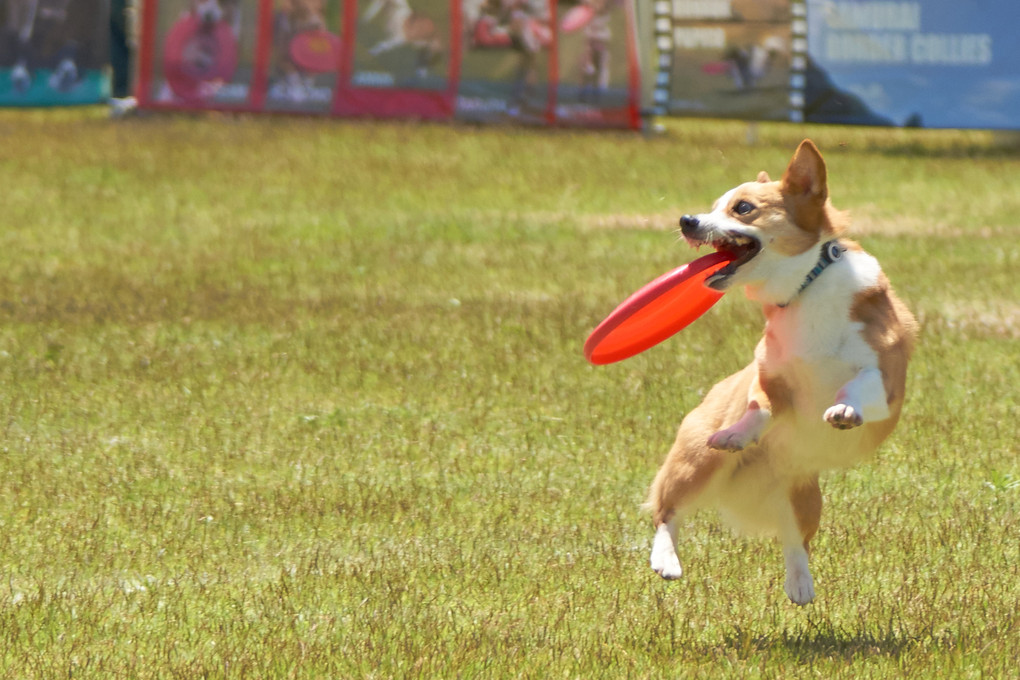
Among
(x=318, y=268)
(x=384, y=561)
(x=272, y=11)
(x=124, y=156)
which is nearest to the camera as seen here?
(x=384, y=561)

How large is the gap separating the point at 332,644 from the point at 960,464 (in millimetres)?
4217

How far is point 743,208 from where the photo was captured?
17.7 ft

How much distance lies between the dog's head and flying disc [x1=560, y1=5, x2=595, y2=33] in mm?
21177

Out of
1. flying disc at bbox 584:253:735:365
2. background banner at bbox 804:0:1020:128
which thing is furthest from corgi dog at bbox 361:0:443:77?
flying disc at bbox 584:253:735:365

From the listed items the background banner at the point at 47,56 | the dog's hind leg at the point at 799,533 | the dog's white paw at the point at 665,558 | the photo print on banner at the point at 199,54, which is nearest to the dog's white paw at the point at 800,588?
the dog's hind leg at the point at 799,533

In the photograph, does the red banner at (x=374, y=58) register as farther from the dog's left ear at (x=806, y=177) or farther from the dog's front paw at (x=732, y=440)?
the dog's front paw at (x=732, y=440)

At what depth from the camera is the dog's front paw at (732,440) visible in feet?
17.2

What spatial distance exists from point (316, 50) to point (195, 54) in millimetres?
2153

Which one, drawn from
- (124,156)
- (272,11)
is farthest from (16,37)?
(124,156)

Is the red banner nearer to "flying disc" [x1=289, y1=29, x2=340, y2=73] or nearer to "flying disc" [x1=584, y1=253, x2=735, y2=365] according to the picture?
"flying disc" [x1=289, y1=29, x2=340, y2=73]

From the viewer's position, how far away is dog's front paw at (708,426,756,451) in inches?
206

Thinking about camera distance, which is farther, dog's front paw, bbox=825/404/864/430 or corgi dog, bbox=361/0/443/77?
corgi dog, bbox=361/0/443/77

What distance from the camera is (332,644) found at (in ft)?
18.2

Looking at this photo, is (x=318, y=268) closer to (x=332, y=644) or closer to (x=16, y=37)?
(x=332, y=644)
